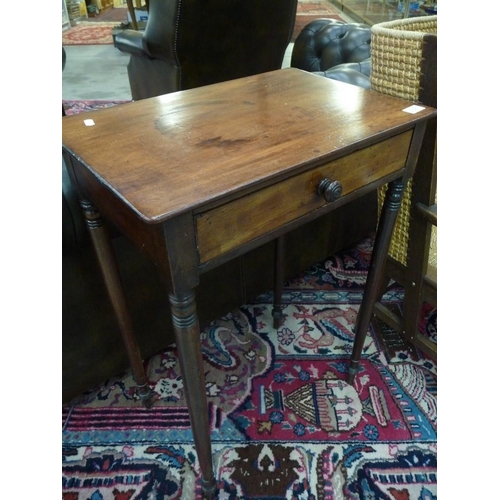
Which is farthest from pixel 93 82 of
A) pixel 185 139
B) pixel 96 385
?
pixel 185 139

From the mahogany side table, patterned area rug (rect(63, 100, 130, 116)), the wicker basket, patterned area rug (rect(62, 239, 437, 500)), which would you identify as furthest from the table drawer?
patterned area rug (rect(63, 100, 130, 116))

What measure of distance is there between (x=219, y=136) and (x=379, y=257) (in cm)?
45

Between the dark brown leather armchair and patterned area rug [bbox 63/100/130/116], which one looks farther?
patterned area rug [bbox 63/100/130/116]

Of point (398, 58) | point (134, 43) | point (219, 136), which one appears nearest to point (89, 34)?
point (134, 43)

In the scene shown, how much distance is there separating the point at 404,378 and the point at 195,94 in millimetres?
882

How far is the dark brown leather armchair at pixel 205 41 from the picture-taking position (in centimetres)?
167

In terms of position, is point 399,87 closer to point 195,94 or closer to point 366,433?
point 195,94

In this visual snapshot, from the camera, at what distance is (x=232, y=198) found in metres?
0.57

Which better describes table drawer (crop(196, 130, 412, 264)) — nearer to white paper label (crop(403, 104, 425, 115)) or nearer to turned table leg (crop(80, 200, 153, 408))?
white paper label (crop(403, 104, 425, 115))

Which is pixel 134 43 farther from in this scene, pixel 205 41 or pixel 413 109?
pixel 413 109

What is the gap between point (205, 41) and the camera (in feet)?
5.84

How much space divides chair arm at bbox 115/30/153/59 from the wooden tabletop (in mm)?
1203

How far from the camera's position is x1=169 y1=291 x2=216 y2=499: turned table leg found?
2.05 ft

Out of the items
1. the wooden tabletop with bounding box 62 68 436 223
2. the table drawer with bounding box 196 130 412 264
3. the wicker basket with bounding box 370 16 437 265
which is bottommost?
the table drawer with bounding box 196 130 412 264
